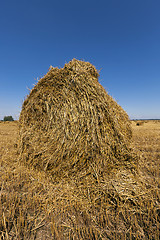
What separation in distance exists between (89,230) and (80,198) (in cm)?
51

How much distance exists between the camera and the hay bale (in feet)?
7.43

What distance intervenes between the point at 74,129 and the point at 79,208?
49.2 inches

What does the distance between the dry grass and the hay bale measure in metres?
0.26

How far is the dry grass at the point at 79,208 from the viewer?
1282 millimetres

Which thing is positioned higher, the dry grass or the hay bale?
the hay bale

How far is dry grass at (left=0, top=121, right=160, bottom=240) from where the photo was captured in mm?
1282

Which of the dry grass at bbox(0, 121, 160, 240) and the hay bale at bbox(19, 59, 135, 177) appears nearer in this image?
the dry grass at bbox(0, 121, 160, 240)

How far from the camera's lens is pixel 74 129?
7.74ft

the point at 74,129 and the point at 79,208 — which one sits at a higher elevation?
the point at 74,129

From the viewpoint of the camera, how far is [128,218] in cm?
140

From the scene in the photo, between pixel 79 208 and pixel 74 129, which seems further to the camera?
pixel 74 129

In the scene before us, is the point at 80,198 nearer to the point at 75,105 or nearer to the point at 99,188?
the point at 99,188

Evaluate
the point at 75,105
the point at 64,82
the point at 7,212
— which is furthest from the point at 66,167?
the point at 64,82

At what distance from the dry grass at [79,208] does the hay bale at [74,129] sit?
0.26 metres
